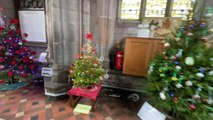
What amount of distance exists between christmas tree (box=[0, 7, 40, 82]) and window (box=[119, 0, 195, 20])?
217cm

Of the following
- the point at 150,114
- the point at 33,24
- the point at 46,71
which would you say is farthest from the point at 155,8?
the point at 33,24

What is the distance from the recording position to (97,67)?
5.65 ft

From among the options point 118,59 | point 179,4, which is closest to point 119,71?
point 118,59

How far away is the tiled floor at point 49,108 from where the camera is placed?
5.09ft

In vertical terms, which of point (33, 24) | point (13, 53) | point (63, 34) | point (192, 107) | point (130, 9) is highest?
point (130, 9)

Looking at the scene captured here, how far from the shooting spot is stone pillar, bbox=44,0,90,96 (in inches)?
65.2

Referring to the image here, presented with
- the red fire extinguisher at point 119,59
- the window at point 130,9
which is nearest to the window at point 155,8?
the window at point 130,9

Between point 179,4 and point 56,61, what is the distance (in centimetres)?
265

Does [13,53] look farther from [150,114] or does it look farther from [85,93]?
[150,114]

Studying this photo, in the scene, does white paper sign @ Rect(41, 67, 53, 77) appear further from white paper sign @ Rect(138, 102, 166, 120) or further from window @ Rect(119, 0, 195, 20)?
window @ Rect(119, 0, 195, 20)

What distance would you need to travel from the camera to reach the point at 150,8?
2674 millimetres

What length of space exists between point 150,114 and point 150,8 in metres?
2.22

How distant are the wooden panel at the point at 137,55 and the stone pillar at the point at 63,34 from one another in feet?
2.92

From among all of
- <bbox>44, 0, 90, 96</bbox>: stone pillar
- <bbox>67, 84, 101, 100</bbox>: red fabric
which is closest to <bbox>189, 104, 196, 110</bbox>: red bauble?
<bbox>67, 84, 101, 100</bbox>: red fabric
